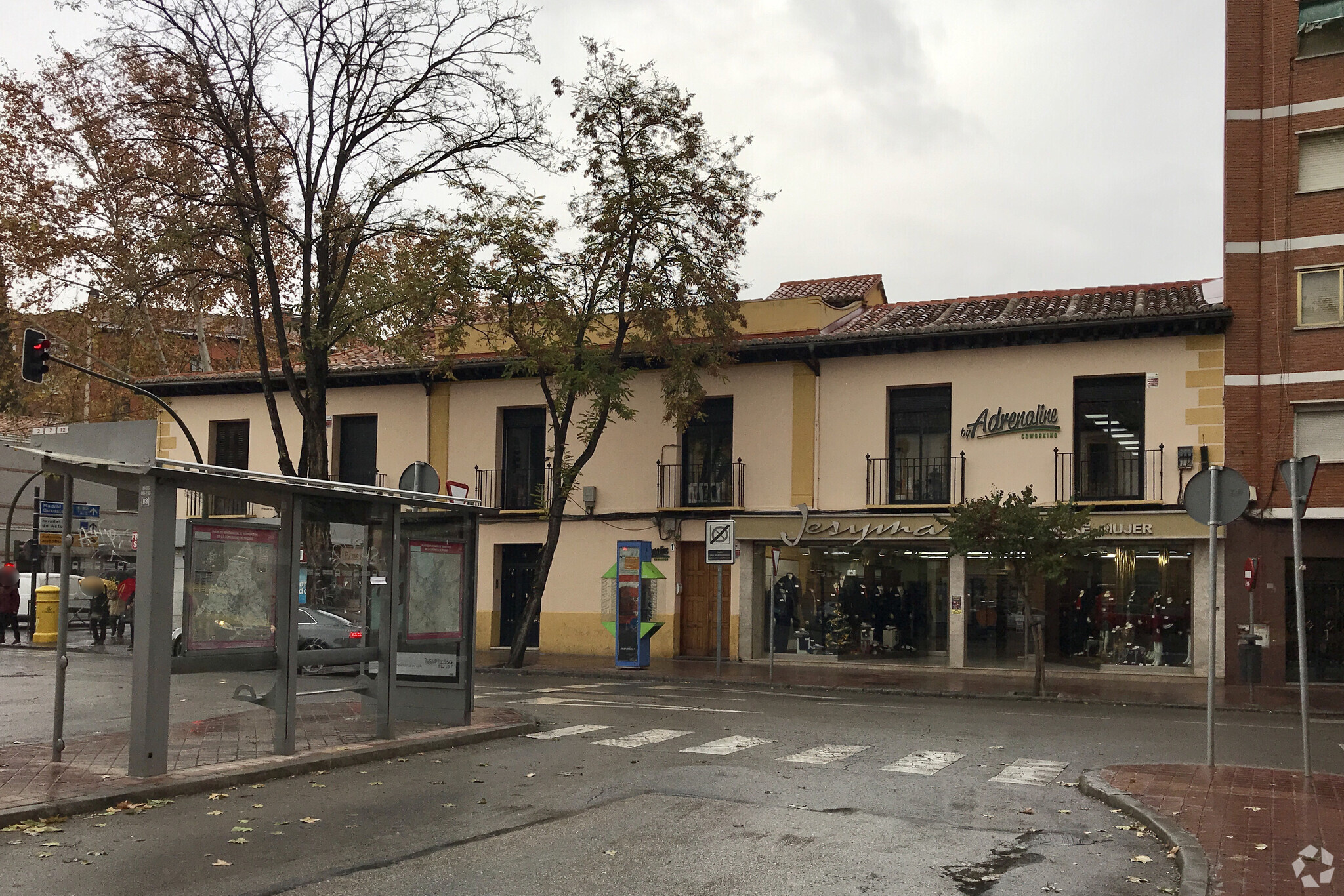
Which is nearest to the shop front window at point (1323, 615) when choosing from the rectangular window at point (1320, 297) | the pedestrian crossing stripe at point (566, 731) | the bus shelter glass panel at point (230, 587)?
the rectangular window at point (1320, 297)

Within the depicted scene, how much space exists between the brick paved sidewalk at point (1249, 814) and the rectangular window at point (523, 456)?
2032 cm

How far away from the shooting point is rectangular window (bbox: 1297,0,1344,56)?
78.9ft

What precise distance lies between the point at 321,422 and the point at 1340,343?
63.4 ft

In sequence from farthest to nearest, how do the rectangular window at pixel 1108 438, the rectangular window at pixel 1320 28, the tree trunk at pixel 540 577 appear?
the tree trunk at pixel 540 577
the rectangular window at pixel 1108 438
the rectangular window at pixel 1320 28

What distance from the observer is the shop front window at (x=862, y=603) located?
26469 mm

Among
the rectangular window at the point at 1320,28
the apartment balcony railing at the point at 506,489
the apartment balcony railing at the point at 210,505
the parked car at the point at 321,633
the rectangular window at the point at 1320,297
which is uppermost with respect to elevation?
the rectangular window at the point at 1320,28

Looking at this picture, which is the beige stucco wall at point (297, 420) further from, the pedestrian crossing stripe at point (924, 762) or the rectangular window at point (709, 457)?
the pedestrian crossing stripe at point (924, 762)

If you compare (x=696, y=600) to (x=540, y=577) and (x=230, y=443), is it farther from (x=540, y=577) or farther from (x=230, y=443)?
(x=230, y=443)

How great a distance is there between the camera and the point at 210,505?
10398 mm

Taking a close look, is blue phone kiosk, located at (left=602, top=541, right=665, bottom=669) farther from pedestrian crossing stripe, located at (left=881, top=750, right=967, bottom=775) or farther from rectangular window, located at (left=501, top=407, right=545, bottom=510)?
pedestrian crossing stripe, located at (left=881, top=750, right=967, bottom=775)

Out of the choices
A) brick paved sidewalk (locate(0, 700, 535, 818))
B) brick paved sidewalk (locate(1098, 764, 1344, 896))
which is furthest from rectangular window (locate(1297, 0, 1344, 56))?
brick paved sidewalk (locate(0, 700, 535, 818))

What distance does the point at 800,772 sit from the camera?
1112cm

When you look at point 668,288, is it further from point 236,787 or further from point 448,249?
point 236,787

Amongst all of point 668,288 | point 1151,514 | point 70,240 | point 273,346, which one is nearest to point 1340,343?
point 1151,514
